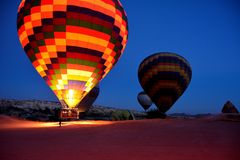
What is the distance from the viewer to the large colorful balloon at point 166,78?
28.0m

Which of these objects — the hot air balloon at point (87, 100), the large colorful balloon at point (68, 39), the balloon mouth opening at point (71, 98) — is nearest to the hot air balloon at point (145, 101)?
the hot air balloon at point (87, 100)

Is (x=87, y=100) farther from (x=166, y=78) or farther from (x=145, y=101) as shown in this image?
(x=145, y=101)

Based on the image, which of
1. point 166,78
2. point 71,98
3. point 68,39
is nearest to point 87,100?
point 166,78

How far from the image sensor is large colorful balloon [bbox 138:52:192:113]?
28016 mm

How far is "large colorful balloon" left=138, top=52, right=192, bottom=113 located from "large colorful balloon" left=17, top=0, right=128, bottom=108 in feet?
46.0

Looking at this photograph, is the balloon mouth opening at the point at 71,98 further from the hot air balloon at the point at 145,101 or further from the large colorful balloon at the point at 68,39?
the hot air balloon at the point at 145,101

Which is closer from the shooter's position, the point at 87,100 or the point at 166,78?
the point at 166,78

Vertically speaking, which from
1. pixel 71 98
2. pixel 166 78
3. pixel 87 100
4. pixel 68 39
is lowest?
pixel 71 98

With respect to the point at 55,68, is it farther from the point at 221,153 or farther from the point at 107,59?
the point at 221,153

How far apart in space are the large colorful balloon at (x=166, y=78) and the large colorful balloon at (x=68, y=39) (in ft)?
46.0

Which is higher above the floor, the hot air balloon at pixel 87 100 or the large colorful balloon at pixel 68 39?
the large colorful balloon at pixel 68 39

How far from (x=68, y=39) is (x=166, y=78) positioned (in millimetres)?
16587

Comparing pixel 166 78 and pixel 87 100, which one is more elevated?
pixel 166 78

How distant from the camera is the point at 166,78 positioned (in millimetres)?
28141
